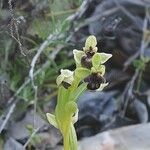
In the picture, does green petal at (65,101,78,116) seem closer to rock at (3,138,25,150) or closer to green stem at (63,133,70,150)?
green stem at (63,133,70,150)

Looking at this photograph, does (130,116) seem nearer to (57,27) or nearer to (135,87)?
(135,87)

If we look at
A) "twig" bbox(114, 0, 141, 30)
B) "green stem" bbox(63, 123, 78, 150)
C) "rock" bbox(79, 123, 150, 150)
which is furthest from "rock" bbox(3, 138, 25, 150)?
"twig" bbox(114, 0, 141, 30)

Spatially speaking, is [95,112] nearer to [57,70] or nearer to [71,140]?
[57,70]

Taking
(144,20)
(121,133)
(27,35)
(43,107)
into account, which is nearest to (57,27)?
(27,35)

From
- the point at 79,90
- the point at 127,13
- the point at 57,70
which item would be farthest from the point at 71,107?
the point at 127,13

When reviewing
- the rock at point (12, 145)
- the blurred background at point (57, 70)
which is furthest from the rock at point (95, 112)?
the rock at point (12, 145)

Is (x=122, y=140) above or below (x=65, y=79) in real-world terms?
below
